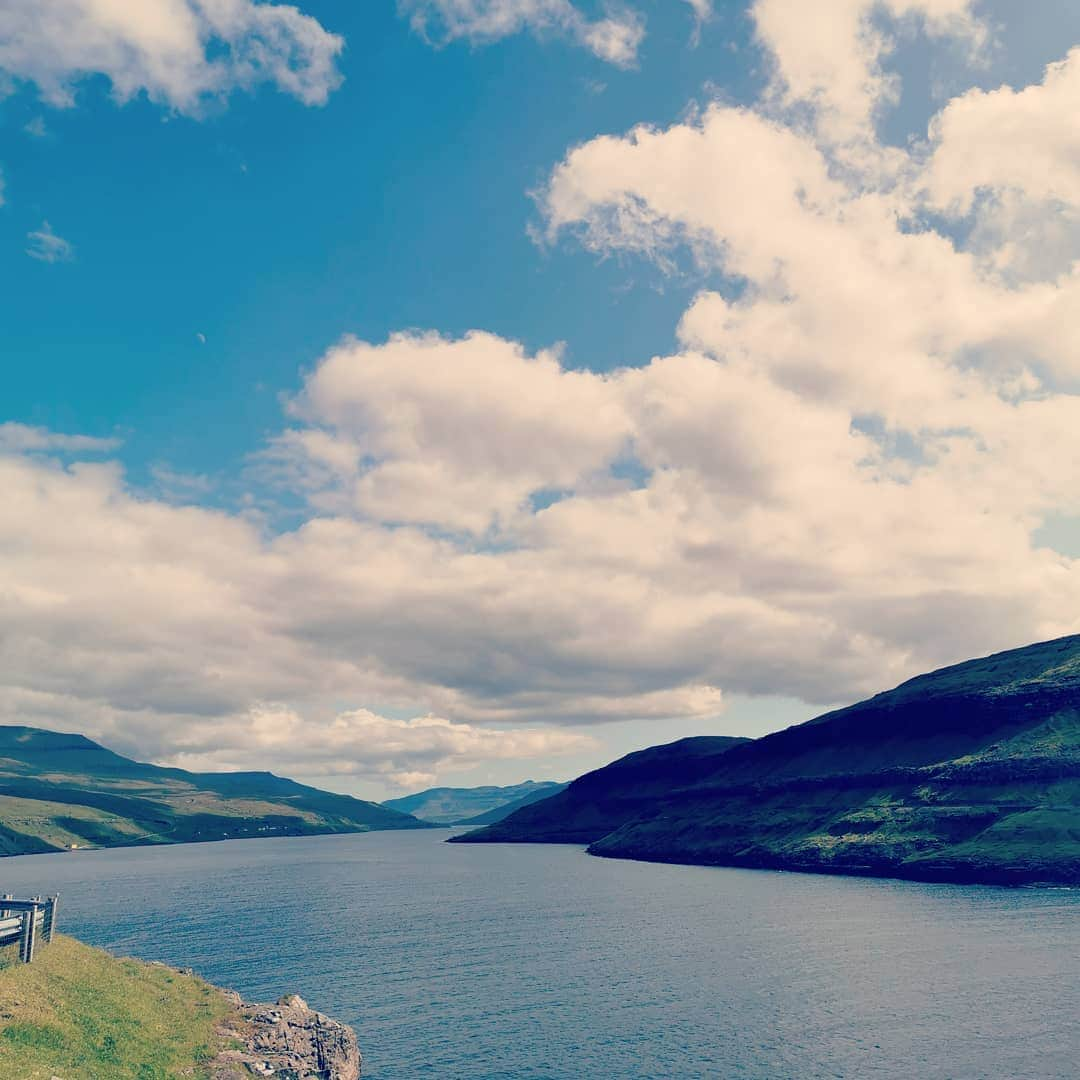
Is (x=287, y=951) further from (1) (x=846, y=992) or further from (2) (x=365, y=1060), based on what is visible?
(1) (x=846, y=992)

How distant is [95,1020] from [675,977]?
231 ft

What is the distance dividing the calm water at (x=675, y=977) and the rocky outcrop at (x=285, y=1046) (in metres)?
5.17

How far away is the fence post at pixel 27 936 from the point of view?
53.1 metres

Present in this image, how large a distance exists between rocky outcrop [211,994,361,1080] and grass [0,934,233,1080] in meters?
1.67

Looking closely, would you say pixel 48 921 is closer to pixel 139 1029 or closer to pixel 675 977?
pixel 139 1029

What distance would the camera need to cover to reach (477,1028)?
77188mm

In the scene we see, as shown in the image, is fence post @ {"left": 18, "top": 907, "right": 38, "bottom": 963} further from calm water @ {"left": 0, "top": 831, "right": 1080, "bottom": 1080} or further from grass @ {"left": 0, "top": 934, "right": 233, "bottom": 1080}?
calm water @ {"left": 0, "top": 831, "right": 1080, "bottom": 1080}

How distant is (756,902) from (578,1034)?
331ft

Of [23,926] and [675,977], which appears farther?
[675,977]

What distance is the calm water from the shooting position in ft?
224

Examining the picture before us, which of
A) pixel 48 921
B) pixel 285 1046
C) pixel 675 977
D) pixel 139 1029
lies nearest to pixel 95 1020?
pixel 139 1029

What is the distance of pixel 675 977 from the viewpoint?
320 ft

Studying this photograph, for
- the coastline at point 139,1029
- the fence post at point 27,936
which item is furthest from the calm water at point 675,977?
the fence post at point 27,936

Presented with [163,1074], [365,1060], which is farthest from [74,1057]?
[365,1060]
